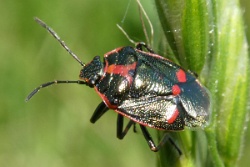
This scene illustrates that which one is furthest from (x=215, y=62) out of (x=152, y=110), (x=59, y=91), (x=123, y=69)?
(x=59, y=91)

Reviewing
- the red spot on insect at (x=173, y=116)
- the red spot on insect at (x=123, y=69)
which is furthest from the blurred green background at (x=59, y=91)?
the red spot on insect at (x=173, y=116)

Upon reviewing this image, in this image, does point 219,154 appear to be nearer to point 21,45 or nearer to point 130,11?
point 130,11

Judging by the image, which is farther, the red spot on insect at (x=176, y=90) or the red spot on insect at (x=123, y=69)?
the red spot on insect at (x=123, y=69)

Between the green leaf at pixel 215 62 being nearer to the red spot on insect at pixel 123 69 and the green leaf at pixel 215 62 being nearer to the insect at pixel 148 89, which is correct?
the insect at pixel 148 89

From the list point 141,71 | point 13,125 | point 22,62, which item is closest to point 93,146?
point 13,125

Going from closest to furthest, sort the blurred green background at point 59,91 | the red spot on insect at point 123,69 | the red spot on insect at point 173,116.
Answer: the red spot on insect at point 173,116 < the red spot on insect at point 123,69 < the blurred green background at point 59,91

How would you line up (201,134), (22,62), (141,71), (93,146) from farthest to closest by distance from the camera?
(22,62), (93,146), (141,71), (201,134)

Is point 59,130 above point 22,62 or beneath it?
beneath
